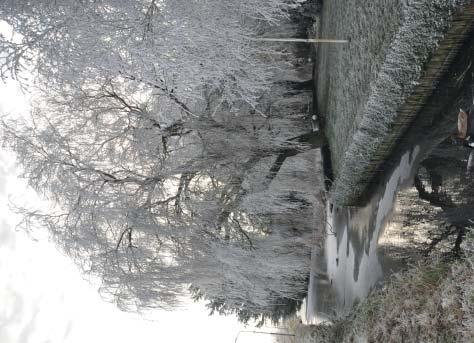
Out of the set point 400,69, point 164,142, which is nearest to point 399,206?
point 400,69

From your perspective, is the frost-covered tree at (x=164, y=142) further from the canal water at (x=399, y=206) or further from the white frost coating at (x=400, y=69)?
the white frost coating at (x=400, y=69)

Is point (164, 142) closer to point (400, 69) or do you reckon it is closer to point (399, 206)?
point (399, 206)

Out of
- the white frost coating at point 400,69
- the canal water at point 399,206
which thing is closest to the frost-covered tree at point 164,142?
the canal water at point 399,206

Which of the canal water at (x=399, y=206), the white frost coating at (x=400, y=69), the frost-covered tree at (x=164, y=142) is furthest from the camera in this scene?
the frost-covered tree at (x=164, y=142)

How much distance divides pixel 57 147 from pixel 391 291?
22.8 feet

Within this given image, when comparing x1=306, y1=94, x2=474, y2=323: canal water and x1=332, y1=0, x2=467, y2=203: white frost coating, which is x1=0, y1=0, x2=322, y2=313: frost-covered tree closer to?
x1=306, y1=94, x2=474, y2=323: canal water

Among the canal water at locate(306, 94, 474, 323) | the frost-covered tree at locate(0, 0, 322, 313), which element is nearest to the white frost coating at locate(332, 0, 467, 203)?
the canal water at locate(306, 94, 474, 323)

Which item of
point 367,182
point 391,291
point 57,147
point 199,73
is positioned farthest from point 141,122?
point 391,291

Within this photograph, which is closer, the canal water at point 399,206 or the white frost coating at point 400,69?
the white frost coating at point 400,69

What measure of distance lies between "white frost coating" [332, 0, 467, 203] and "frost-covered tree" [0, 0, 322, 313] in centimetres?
215

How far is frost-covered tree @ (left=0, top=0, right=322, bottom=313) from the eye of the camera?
7359mm

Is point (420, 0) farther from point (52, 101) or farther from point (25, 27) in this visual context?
point (52, 101)

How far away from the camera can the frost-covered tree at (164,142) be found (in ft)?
24.1

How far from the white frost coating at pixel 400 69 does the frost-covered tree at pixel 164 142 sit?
2.15 metres
